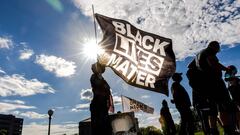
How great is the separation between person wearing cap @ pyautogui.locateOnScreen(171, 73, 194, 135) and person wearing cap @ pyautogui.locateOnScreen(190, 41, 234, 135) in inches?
58.9

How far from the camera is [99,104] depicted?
578 cm

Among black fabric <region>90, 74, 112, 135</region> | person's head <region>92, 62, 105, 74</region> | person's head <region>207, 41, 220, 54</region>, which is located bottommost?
black fabric <region>90, 74, 112, 135</region>

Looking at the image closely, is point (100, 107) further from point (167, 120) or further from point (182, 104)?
point (167, 120)

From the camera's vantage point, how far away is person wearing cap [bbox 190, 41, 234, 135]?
5.32 m

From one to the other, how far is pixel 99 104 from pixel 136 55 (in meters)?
3.31

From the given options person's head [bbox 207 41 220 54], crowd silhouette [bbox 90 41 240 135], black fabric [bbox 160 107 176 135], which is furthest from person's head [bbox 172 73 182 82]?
black fabric [bbox 160 107 176 135]

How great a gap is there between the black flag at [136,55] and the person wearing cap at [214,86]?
253cm

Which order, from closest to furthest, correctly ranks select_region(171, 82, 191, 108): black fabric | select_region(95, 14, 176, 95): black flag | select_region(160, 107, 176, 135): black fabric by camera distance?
select_region(95, 14, 176, 95): black flag
select_region(171, 82, 191, 108): black fabric
select_region(160, 107, 176, 135): black fabric

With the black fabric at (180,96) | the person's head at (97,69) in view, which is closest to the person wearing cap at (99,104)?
the person's head at (97,69)

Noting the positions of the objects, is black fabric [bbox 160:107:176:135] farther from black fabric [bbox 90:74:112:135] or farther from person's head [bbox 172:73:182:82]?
black fabric [bbox 90:74:112:135]

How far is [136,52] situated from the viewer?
8.68 metres

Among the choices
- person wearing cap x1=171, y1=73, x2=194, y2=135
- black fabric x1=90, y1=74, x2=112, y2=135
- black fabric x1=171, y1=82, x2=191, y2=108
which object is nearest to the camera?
black fabric x1=90, y1=74, x2=112, y2=135

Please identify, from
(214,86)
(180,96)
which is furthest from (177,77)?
(214,86)

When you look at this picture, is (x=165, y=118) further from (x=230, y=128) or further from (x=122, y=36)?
(x=230, y=128)
